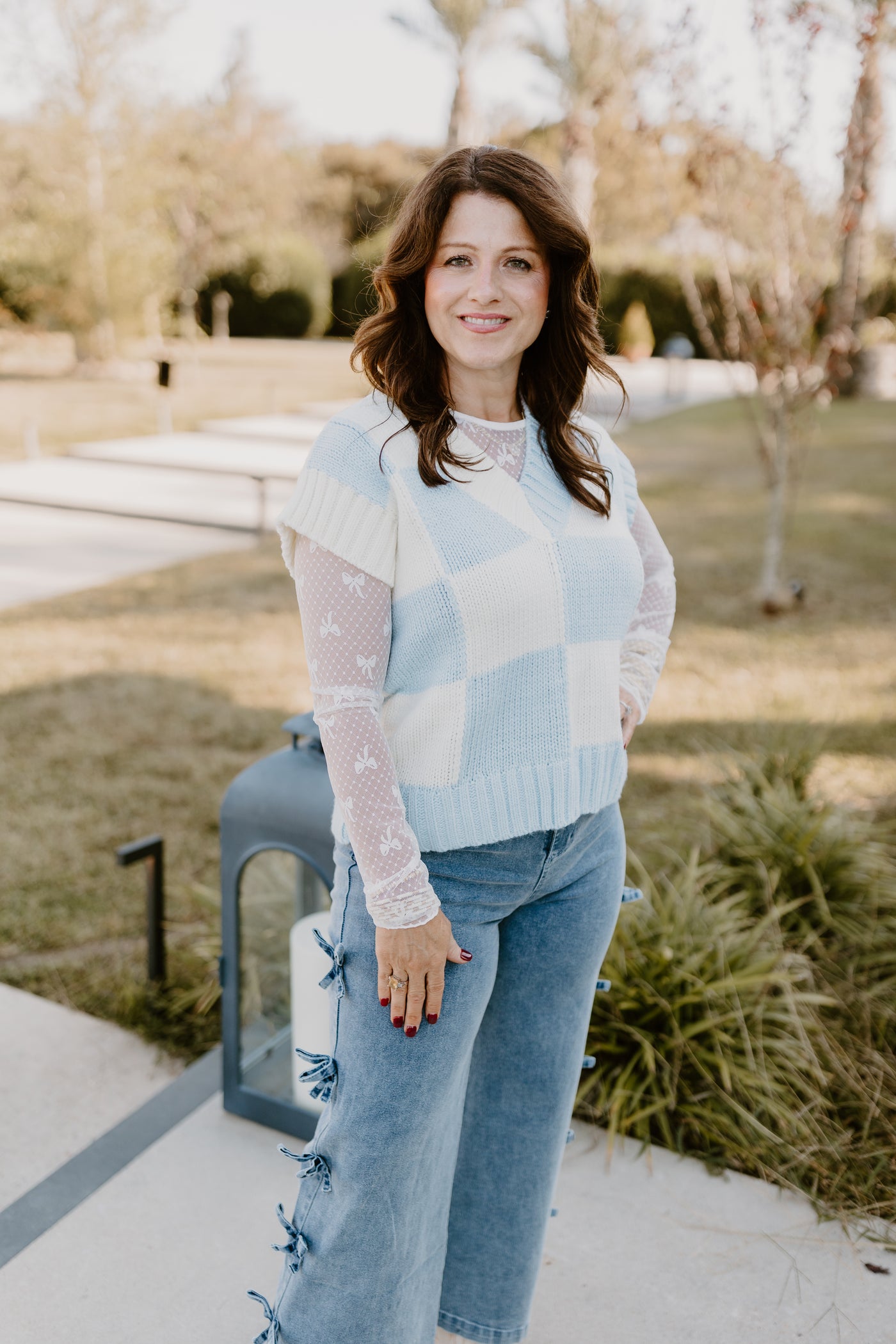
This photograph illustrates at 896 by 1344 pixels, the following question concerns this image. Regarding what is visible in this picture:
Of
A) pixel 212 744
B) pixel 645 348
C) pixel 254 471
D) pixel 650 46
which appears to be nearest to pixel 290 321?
pixel 645 348

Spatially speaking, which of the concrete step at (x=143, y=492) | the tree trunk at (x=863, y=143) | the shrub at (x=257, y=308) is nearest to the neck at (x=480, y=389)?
the tree trunk at (x=863, y=143)

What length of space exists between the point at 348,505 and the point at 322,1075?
767mm

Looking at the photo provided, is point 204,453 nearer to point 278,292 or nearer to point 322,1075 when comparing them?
point 322,1075

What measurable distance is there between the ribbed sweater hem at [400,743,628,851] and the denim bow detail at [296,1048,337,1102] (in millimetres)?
322

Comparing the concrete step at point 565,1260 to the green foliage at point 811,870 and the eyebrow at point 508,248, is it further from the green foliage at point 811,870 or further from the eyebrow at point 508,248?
the eyebrow at point 508,248

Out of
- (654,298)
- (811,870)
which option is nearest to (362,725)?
(811,870)

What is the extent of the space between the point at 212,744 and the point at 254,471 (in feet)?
22.3

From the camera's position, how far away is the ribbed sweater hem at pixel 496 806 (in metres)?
1.46

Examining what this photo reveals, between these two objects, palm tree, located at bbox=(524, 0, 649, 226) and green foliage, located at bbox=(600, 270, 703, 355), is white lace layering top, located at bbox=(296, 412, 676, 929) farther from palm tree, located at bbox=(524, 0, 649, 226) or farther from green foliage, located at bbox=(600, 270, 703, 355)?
green foliage, located at bbox=(600, 270, 703, 355)

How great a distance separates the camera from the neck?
1561mm

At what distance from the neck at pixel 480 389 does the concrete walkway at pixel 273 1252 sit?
5.43ft

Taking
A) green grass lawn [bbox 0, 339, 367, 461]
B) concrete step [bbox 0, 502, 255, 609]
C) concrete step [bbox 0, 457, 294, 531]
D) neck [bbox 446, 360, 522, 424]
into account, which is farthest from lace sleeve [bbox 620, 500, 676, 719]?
green grass lawn [bbox 0, 339, 367, 461]

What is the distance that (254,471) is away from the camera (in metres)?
11.0

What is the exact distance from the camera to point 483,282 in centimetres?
147
